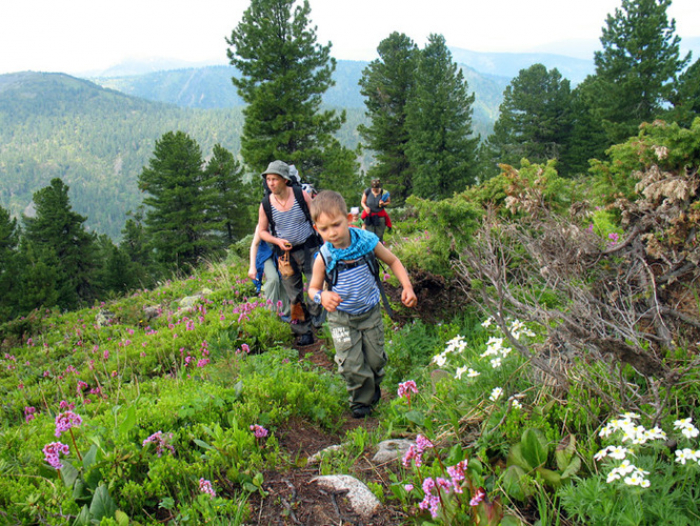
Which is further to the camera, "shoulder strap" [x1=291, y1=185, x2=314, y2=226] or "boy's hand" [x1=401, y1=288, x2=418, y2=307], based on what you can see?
"shoulder strap" [x1=291, y1=185, x2=314, y2=226]

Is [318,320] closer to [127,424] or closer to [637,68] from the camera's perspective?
[127,424]

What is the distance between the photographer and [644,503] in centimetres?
172

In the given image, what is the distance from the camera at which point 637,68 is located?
84.6 ft

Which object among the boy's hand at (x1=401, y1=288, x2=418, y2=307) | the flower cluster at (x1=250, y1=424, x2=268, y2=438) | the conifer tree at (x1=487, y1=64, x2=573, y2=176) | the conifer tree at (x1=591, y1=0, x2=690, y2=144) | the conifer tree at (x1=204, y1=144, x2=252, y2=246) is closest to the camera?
the flower cluster at (x1=250, y1=424, x2=268, y2=438)

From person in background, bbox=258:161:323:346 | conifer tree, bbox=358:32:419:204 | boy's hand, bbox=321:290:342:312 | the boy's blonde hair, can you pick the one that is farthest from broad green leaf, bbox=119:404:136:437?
conifer tree, bbox=358:32:419:204

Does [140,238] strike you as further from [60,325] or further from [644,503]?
[644,503]

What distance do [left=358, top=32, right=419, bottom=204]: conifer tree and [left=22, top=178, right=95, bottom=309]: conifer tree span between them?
2513cm

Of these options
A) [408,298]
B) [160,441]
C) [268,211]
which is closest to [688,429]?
[408,298]

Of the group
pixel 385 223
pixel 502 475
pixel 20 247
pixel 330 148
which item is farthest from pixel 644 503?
pixel 20 247

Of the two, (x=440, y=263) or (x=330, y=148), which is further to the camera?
(x=330, y=148)

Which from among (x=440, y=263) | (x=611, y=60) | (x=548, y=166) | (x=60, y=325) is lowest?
(x=60, y=325)

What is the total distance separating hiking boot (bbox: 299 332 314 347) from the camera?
220 inches

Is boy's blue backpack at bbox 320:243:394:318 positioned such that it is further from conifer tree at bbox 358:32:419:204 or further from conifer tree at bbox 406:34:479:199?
conifer tree at bbox 358:32:419:204

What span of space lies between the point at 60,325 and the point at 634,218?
1108cm
